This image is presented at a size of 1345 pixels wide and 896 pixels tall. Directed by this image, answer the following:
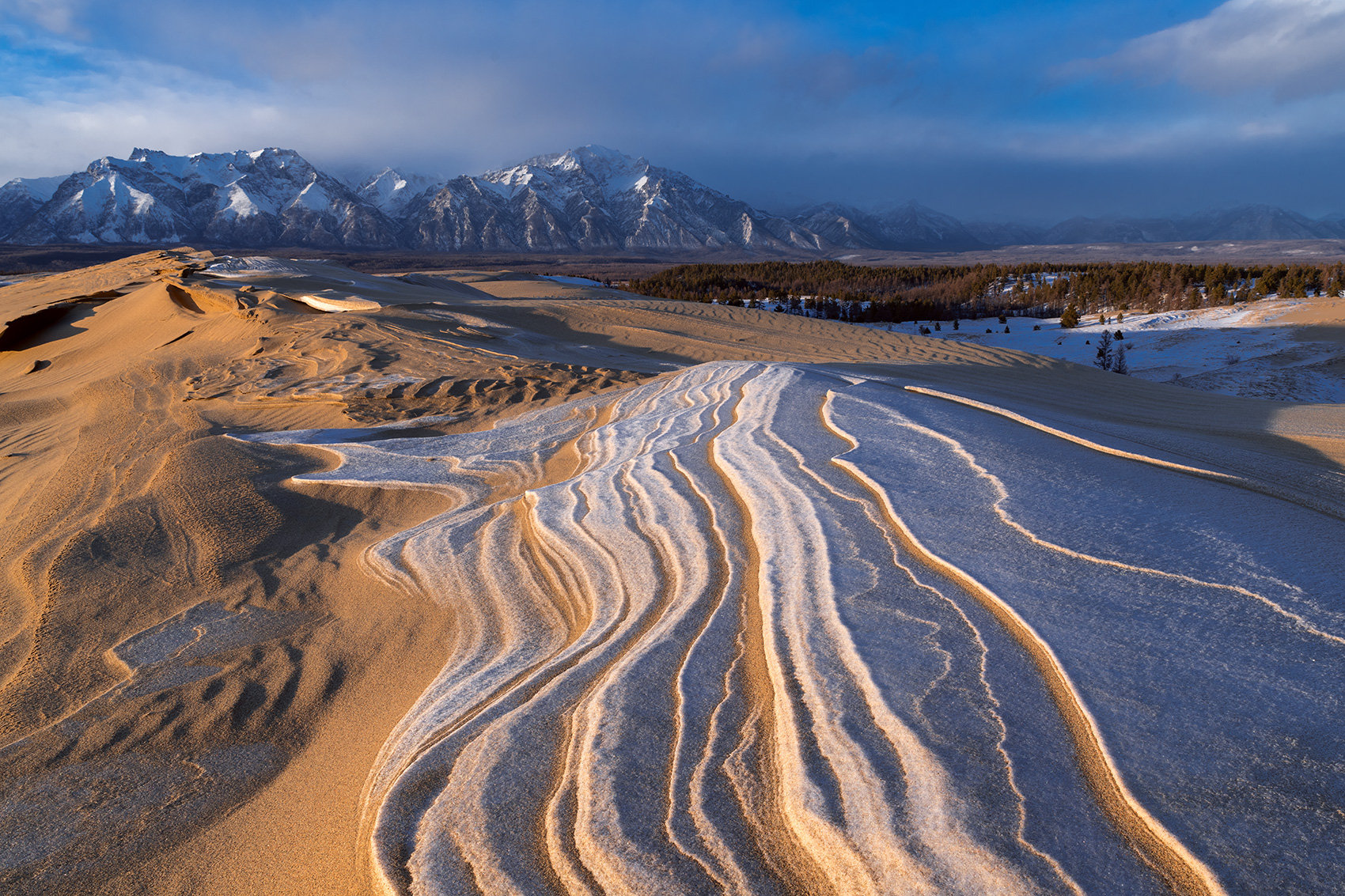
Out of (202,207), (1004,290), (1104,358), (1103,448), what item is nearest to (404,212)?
(202,207)

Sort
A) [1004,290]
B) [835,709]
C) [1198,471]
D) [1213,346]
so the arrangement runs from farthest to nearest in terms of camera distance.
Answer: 1. [1004,290]
2. [1213,346]
3. [1198,471]
4. [835,709]

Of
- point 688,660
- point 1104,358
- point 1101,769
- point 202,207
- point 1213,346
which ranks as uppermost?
point 202,207

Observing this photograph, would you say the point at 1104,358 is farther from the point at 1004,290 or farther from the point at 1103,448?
the point at 1004,290

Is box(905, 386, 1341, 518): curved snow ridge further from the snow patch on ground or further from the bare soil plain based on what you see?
the snow patch on ground

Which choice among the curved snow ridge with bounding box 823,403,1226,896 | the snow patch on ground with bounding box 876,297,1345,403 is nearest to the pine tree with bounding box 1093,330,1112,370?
the snow patch on ground with bounding box 876,297,1345,403

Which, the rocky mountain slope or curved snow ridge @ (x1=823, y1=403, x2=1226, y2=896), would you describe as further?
the rocky mountain slope

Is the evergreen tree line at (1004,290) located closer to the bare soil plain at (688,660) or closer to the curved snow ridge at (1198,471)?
the curved snow ridge at (1198,471)

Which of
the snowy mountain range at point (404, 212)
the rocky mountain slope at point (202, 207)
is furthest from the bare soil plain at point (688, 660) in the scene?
the rocky mountain slope at point (202, 207)
